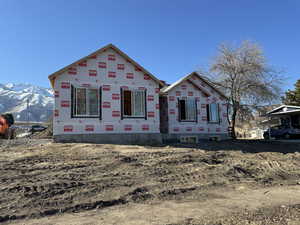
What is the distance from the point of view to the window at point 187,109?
1587 cm

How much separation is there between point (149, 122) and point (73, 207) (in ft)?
30.2

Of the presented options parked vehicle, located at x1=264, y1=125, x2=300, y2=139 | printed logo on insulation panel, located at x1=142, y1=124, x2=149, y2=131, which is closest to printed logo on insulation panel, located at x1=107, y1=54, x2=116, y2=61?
printed logo on insulation panel, located at x1=142, y1=124, x2=149, y2=131

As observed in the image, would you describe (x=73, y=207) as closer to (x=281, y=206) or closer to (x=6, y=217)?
(x=6, y=217)

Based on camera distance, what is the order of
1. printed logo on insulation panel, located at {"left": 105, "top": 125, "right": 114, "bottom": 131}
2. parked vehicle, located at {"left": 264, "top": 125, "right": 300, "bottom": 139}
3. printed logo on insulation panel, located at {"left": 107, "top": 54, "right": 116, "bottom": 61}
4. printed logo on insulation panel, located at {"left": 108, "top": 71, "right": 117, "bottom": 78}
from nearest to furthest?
printed logo on insulation panel, located at {"left": 105, "top": 125, "right": 114, "bottom": 131} → printed logo on insulation panel, located at {"left": 108, "top": 71, "right": 117, "bottom": 78} → printed logo on insulation panel, located at {"left": 107, "top": 54, "right": 116, "bottom": 61} → parked vehicle, located at {"left": 264, "top": 125, "right": 300, "bottom": 139}

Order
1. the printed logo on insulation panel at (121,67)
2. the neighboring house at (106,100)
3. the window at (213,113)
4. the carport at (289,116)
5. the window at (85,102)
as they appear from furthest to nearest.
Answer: the carport at (289,116), the window at (213,113), the printed logo on insulation panel at (121,67), the window at (85,102), the neighboring house at (106,100)

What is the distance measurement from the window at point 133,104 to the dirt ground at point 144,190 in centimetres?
479

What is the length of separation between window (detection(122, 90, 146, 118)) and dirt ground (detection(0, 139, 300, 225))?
15.7 ft

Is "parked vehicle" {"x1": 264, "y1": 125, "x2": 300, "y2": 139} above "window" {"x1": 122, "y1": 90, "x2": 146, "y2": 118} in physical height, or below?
below

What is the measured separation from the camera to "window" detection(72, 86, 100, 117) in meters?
11.8

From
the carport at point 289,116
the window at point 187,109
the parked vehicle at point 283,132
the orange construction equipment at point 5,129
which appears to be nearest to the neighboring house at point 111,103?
the window at point 187,109

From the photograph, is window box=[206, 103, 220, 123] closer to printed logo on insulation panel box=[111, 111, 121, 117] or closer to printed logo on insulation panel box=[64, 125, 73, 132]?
printed logo on insulation panel box=[111, 111, 121, 117]

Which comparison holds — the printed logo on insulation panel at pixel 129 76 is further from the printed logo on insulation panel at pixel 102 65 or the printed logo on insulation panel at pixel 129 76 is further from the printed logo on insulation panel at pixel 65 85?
the printed logo on insulation panel at pixel 65 85

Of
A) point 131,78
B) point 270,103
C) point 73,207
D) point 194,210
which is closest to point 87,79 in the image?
point 131,78

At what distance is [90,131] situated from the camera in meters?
11.9
